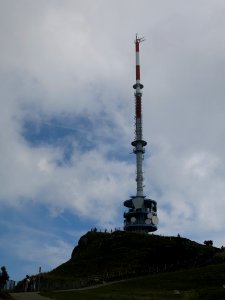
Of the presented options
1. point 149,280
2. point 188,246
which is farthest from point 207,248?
point 149,280

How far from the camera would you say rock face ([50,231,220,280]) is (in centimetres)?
8594

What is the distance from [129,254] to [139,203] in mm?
32850

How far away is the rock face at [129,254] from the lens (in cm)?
8594

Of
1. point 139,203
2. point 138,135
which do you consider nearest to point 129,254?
point 139,203

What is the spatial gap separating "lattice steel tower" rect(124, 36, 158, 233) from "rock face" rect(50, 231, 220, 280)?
651 inches

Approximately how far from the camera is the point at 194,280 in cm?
5519

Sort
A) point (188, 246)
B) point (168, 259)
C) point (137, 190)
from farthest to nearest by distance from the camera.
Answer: point (137, 190)
point (188, 246)
point (168, 259)

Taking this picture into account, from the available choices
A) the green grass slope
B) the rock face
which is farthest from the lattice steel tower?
the green grass slope

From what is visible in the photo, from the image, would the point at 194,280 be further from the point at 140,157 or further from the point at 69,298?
the point at 140,157

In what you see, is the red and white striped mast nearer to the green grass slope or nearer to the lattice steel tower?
the lattice steel tower

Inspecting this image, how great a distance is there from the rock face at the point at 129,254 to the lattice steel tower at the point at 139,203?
651 inches

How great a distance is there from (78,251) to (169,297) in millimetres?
74177

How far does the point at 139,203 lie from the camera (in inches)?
5069

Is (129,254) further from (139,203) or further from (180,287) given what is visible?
(180,287)
